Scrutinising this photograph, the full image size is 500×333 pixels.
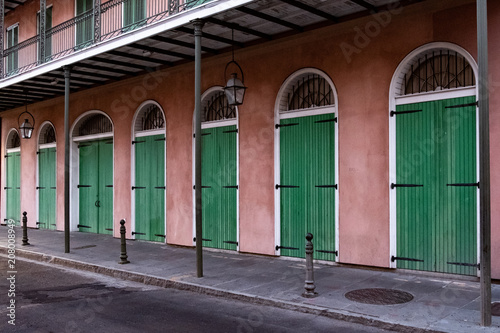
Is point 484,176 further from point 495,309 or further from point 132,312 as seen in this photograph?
point 132,312

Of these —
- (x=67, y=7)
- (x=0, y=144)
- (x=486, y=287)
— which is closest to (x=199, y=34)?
(x=486, y=287)

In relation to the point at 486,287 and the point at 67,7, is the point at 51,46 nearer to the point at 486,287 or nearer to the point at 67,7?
the point at 67,7

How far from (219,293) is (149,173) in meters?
6.64

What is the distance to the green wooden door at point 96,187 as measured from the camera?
15.2m

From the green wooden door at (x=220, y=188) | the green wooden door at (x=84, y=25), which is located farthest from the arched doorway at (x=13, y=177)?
the green wooden door at (x=220, y=188)

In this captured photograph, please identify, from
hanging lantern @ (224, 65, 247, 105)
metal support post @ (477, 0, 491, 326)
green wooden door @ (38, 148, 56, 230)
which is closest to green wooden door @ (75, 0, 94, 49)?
green wooden door @ (38, 148, 56, 230)

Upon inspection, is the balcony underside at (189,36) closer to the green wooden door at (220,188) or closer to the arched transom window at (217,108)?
the arched transom window at (217,108)

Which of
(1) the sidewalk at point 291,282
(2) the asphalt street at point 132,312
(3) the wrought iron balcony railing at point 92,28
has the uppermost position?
(3) the wrought iron balcony railing at point 92,28

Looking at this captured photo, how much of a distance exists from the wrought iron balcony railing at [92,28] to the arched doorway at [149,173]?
7.81 feet

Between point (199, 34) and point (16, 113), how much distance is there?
13658mm

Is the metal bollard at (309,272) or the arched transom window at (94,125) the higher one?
the arched transom window at (94,125)

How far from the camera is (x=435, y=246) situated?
8.29 meters

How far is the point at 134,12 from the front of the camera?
1335 cm

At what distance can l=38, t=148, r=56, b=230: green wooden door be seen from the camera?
17.4 metres
